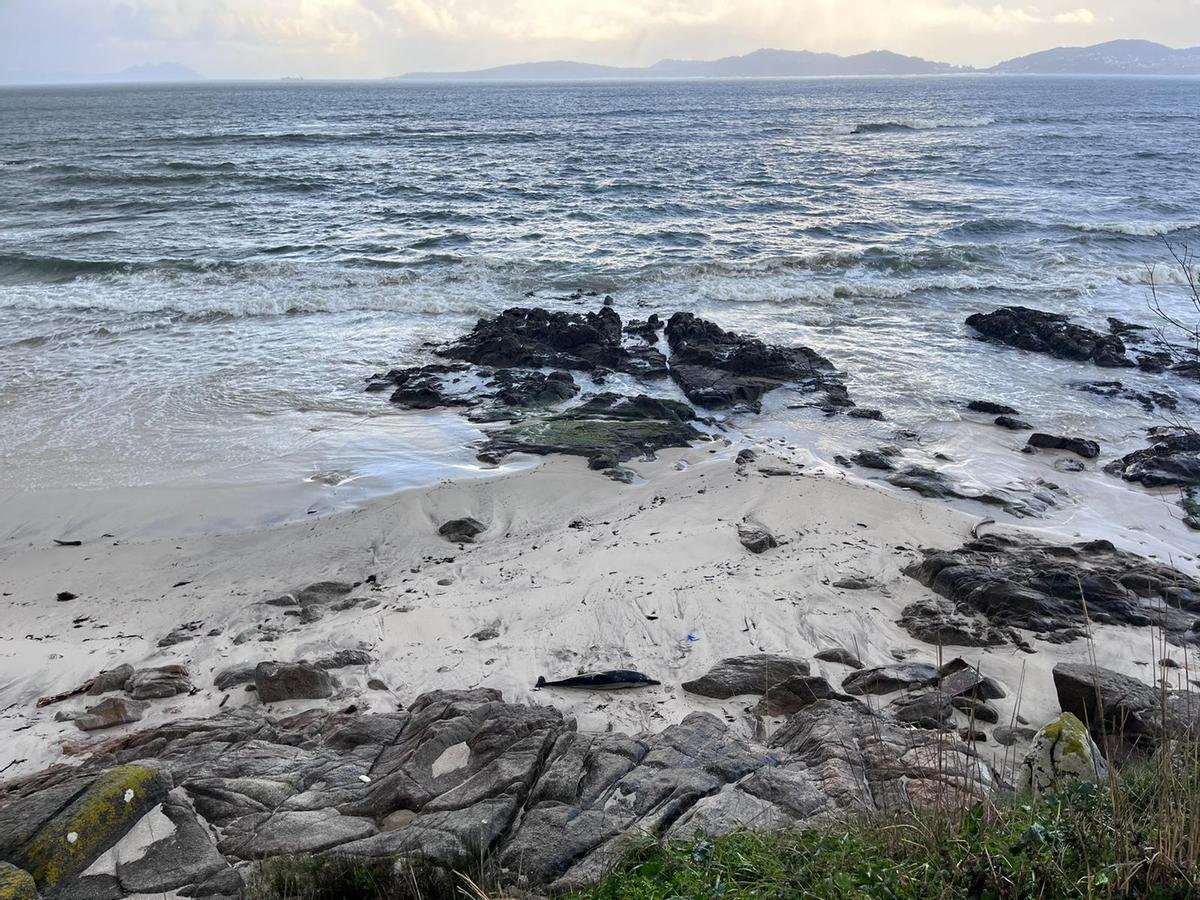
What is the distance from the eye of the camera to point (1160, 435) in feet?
38.6

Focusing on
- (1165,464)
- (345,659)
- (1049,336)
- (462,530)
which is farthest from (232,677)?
(1049,336)

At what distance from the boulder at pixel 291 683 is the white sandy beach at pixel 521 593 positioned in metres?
0.13

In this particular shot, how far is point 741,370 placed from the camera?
14.1 metres

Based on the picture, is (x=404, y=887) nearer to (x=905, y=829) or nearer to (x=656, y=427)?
(x=905, y=829)

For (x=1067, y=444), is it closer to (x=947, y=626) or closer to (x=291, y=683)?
(x=947, y=626)

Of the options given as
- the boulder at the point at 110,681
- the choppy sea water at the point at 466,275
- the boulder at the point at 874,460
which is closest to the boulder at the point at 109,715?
the boulder at the point at 110,681

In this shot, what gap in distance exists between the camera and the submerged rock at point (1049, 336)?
49.8ft

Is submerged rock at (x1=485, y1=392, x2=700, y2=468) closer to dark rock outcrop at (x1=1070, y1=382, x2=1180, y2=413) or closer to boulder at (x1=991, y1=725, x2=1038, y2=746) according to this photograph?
boulder at (x1=991, y1=725, x2=1038, y2=746)

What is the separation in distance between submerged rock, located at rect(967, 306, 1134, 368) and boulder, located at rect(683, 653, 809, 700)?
12099 mm

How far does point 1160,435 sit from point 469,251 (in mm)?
17749

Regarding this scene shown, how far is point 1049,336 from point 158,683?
16.0 meters

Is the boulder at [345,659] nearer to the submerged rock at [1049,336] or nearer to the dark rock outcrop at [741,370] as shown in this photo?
the dark rock outcrop at [741,370]

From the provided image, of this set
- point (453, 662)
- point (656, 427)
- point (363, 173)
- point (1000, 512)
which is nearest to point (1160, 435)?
Answer: point (1000, 512)

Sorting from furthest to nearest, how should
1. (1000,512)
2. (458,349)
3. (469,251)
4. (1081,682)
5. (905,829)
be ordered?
(469,251)
(458,349)
(1000,512)
(1081,682)
(905,829)
